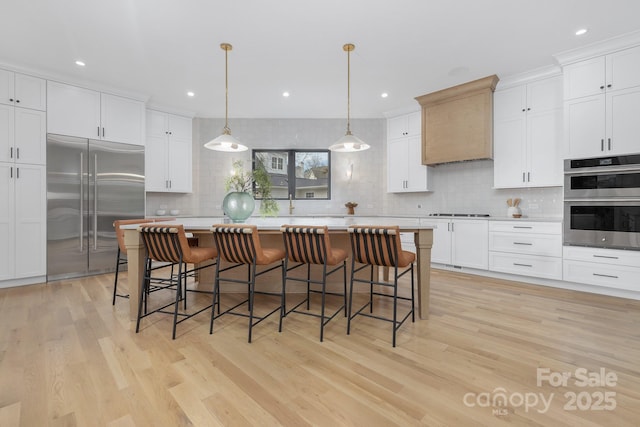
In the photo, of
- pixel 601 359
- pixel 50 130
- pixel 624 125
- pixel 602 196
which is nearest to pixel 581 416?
pixel 601 359

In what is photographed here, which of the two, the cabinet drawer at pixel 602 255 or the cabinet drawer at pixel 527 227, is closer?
the cabinet drawer at pixel 602 255

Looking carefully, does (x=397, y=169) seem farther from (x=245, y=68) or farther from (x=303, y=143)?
(x=245, y=68)

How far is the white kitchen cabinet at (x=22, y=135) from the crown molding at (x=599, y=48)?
6579 millimetres

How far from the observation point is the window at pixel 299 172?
231 inches

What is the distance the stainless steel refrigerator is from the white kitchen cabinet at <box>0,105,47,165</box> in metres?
0.11

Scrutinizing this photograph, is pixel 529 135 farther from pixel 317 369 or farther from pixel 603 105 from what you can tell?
pixel 317 369

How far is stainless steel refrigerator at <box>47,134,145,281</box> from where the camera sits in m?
3.84

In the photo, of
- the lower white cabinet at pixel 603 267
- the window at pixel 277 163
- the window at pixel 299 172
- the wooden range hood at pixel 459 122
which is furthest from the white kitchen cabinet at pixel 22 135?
the lower white cabinet at pixel 603 267

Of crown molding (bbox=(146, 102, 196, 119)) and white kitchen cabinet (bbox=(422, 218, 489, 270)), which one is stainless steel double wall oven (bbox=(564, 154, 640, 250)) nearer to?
white kitchen cabinet (bbox=(422, 218, 489, 270))

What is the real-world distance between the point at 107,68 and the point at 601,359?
572cm

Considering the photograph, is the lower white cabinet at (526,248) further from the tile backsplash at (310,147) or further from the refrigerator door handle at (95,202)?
the refrigerator door handle at (95,202)

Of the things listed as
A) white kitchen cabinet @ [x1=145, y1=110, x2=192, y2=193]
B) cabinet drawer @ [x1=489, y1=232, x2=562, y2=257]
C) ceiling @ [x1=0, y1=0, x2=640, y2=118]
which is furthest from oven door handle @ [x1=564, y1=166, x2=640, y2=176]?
white kitchen cabinet @ [x1=145, y1=110, x2=192, y2=193]

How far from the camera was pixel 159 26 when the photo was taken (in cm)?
288

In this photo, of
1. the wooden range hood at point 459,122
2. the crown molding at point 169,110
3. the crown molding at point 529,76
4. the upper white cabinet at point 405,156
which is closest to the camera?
the crown molding at point 529,76
